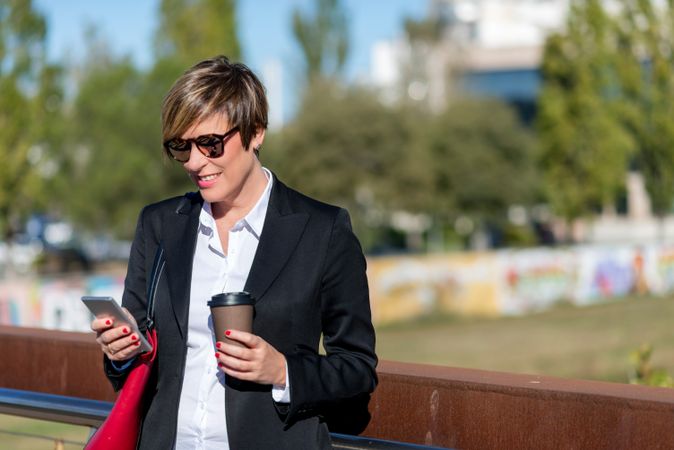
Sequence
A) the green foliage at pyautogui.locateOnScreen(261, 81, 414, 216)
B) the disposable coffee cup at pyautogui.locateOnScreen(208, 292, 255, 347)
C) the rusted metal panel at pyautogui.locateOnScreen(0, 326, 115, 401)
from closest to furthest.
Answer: the disposable coffee cup at pyautogui.locateOnScreen(208, 292, 255, 347) < the rusted metal panel at pyautogui.locateOnScreen(0, 326, 115, 401) < the green foliage at pyautogui.locateOnScreen(261, 81, 414, 216)

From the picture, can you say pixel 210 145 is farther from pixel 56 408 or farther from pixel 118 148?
pixel 118 148

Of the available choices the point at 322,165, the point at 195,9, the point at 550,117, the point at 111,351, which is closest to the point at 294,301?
the point at 111,351

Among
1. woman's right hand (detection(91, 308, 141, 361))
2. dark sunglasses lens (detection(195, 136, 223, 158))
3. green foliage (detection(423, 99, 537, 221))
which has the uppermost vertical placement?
green foliage (detection(423, 99, 537, 221))

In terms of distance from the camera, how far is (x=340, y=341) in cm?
269

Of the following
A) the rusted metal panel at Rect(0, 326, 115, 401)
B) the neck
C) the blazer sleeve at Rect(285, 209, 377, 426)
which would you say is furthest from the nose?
the rusted metal panel at Rect(0, 326, 115, 401)

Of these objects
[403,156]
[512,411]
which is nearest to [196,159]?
[512,411]

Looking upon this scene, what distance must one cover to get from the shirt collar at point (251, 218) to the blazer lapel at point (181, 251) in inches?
1.1

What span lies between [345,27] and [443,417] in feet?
217

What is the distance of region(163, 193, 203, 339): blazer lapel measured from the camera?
271 cm

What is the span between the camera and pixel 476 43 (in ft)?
270

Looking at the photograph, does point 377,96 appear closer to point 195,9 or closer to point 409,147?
point 409,147

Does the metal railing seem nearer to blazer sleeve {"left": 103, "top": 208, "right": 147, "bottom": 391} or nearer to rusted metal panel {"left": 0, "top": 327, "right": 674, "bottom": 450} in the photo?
rusted metal panel {"left": 0, "top": 327, "right": 674, "bottom": 450}

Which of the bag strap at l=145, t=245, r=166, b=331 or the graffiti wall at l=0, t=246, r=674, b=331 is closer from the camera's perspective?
the bag strap at l=145, t=245, r=166, b=331

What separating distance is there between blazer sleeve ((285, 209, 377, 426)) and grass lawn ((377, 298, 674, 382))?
14.4m
